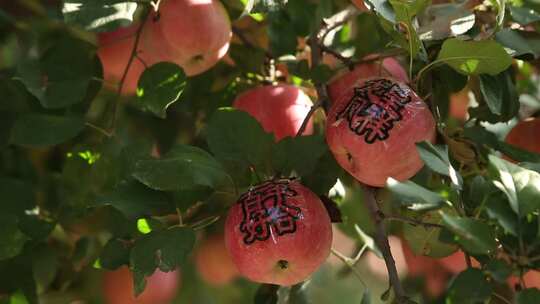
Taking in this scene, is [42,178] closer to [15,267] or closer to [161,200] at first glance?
[15,267]

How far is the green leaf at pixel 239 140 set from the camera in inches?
38.1

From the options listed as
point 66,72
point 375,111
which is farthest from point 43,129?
point 375,111

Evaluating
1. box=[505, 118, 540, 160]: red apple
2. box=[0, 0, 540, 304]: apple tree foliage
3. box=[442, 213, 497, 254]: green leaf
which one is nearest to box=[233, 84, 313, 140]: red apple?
box=[0, 0, 540, 304]: apple tree foliage

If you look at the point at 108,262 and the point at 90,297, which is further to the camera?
the point at 90,297

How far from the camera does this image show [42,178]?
55.8 inches

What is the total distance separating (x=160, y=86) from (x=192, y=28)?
0.10 meters

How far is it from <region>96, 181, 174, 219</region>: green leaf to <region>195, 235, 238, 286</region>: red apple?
0.59m

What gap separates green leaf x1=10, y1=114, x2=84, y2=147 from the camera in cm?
106

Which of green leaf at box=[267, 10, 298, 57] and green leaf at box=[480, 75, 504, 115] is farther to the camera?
green leaf at box=[267, 10, 298, 57]

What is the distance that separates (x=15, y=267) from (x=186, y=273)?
809 millimetres

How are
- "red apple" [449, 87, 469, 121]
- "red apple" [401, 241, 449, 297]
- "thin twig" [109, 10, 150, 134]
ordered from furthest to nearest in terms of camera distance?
1. "red apple" [401, 241, 449, 297]
2. "red apple" [449, 87, 469, 121]
3. "thin twig" [109, 10, 150, 134]

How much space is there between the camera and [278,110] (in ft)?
3.65

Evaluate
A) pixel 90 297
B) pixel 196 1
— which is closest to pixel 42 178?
pixel 90 297

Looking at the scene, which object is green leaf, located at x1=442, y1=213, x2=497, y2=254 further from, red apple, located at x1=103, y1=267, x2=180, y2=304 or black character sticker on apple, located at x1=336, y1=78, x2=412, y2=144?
red apple, located at x1=103, y1=267, x2=180, y2=304
